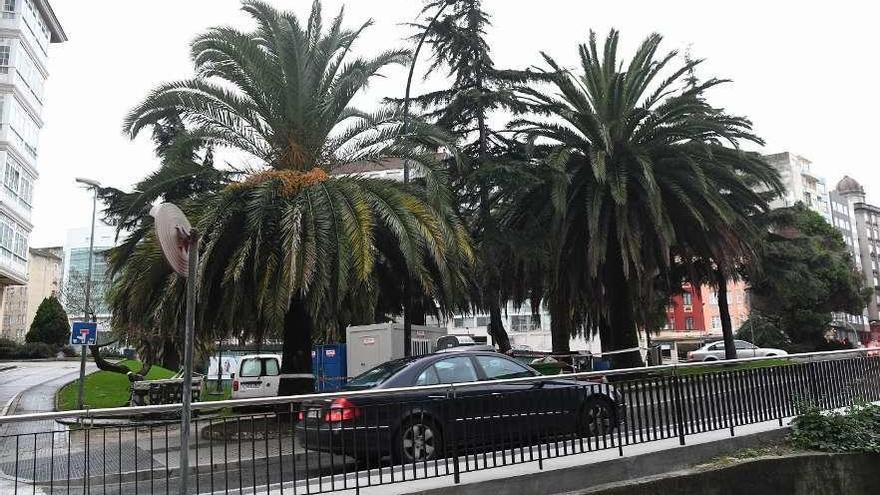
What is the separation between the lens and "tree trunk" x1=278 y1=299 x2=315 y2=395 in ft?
52.1

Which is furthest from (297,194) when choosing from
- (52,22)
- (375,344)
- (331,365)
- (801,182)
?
(801,182)

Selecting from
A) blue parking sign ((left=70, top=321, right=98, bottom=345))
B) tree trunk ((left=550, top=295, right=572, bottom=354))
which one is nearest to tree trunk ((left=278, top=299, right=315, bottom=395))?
blue parking sign ((left=70, top=321, right=98, bottom=345))

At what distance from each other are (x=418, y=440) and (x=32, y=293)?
89.0 metres

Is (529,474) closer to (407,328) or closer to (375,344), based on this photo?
(407,328)

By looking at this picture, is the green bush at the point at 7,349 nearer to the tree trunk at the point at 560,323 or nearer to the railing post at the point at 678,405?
the tree trunk at the point at 560,323

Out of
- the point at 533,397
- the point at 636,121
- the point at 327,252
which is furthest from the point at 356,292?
the point at 636,121

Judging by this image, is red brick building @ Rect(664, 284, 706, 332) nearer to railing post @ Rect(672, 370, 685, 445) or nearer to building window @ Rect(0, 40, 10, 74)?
building window @ Rect(0, 40, 10, 74)

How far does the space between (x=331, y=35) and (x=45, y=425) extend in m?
11.0

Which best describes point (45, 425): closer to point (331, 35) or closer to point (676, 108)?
point (331, 35)

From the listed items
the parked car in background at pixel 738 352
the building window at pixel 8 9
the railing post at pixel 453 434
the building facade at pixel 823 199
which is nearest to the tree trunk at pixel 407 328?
the railing post at pixel 453 434

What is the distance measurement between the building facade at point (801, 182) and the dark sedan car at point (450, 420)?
90.0 metres

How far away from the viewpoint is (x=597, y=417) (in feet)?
26.0

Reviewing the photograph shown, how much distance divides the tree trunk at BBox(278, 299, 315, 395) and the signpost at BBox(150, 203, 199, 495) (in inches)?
401

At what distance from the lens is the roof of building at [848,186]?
118 meters
